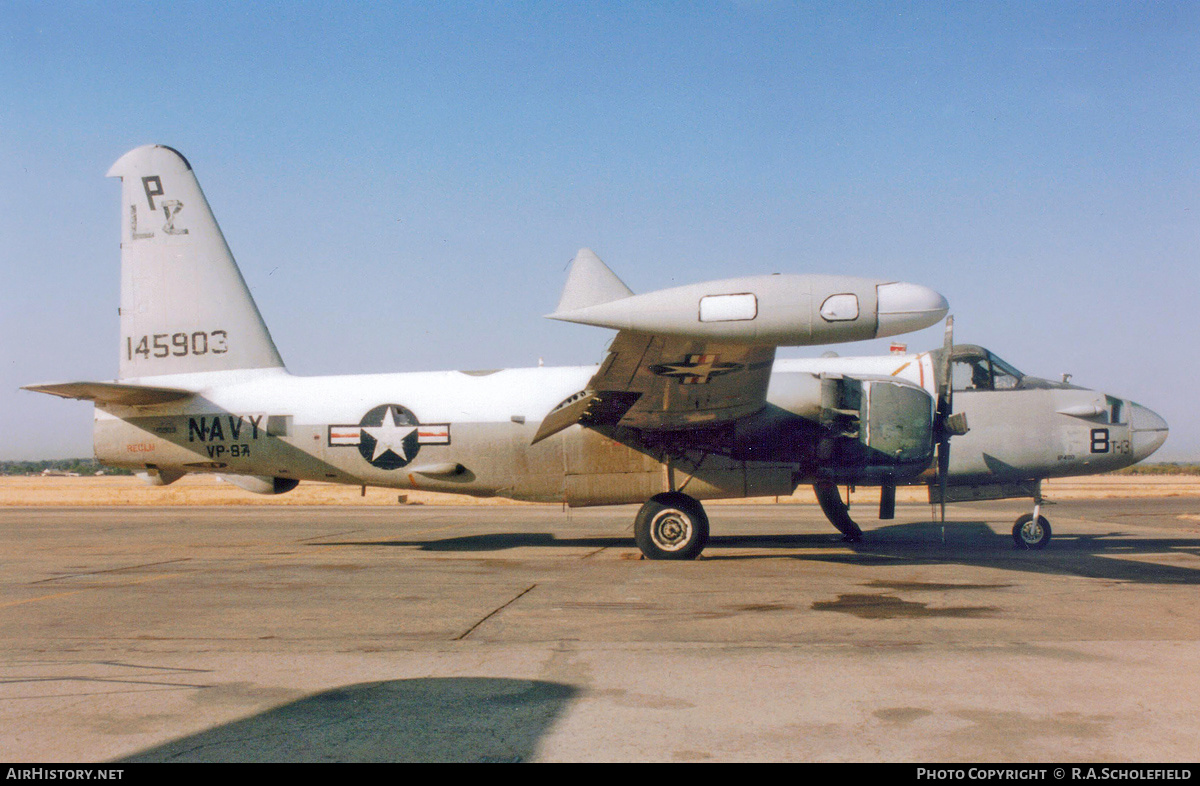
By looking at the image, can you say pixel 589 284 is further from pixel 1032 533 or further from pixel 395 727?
pixel 395 727

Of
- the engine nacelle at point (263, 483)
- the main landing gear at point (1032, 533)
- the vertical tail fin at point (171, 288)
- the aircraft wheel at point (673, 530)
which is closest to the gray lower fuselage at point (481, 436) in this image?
the aircraft wheel at point (673, 530)

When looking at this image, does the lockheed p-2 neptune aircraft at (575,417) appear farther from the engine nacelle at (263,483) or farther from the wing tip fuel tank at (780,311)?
the wing tip fuel tank at (780,311)

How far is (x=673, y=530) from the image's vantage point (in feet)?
42.4

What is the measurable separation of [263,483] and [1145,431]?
16450mm

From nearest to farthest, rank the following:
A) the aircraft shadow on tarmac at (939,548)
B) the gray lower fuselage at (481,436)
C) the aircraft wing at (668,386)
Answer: the aircraft wing at (668,386) → the aircraft shadow on tarmac at (939,548) → the gray lower fuselage at (481,436)

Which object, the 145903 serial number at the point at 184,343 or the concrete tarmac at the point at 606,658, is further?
the 145903 serial number at the point at 184,343

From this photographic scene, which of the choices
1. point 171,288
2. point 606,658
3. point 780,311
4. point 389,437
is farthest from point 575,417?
point 171,288

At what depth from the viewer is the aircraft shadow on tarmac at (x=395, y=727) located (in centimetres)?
410

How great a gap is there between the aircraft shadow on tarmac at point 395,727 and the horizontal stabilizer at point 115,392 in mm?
10225

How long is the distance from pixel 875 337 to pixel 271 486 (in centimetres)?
1224

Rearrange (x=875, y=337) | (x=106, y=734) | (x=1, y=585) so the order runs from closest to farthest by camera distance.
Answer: (x=106, y=734), (x=875, y=337), (x=1, y=585)

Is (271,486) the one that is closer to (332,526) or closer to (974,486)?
(332,526)

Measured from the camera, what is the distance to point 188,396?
14.4 m
